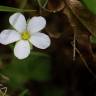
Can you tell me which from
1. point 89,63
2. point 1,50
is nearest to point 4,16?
point 1,50

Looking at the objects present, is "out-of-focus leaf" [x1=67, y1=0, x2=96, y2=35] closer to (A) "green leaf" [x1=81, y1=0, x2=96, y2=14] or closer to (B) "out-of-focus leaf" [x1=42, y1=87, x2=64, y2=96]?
(A) "green leaf" [x1=81, y1=0, x2=96, y2=14]

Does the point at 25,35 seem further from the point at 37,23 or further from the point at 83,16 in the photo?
the point at 83,16

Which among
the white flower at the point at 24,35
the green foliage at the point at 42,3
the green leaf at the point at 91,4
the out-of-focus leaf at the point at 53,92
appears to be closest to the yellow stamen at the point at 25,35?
the white flower at the point at 24,35

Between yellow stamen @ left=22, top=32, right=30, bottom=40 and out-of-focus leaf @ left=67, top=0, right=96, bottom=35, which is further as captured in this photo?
out-of-focus leaf @ left=67, top=0, right=96, bottom=35

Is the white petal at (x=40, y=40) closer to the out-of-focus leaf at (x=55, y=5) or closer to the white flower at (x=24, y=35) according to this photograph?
the white flower at (x=24, y=35)

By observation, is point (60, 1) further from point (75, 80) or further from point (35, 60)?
point (75, 80)

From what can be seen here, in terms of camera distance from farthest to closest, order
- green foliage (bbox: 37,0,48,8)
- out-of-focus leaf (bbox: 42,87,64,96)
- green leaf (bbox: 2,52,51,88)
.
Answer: out-of-focus leaf (bbox: 42,87,64,96) < green leaf (bbox: 2,52,51,88) < green foliage (bbox: 37,0,48,8)

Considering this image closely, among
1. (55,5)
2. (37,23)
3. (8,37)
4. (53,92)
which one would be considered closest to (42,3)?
(55,5)

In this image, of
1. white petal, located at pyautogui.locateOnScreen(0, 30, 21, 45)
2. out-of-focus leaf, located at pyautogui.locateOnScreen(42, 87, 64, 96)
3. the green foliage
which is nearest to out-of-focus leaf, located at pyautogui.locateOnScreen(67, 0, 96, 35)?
the green foliage
